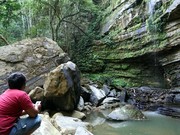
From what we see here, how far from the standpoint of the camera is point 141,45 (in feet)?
39.7

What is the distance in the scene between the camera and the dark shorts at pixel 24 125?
3.24 metres

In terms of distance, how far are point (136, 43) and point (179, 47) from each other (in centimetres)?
241

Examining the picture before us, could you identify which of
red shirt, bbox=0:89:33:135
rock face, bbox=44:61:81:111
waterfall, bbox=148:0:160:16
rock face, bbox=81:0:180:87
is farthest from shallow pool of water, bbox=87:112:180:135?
waterfall, bbox=148:0:160:16

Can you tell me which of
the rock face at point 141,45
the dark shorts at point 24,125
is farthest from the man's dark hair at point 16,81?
the rock face at point 141,45

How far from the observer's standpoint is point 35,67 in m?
8.78

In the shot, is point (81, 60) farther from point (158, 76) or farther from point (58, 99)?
point (58, 99)

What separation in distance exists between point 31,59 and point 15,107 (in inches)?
231

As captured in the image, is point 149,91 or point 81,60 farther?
point 81,60

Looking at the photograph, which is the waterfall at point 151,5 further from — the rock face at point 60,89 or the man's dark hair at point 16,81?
the man's dark hair at point 16,81

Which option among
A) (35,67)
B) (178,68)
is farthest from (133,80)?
(35,67)

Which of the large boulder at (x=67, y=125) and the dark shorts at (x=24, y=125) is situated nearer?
the dark shorts at (x=24, y=125)

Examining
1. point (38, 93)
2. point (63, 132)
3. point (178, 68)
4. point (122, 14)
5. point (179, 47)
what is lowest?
point (63, 132)

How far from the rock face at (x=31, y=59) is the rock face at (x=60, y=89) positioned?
3.89 ft

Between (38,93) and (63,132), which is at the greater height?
(38,93)
